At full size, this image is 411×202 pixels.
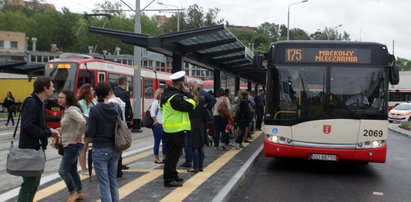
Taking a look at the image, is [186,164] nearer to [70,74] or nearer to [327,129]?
[327,129]

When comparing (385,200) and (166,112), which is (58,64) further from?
(385,200)

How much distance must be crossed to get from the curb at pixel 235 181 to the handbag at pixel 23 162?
94.6 inches

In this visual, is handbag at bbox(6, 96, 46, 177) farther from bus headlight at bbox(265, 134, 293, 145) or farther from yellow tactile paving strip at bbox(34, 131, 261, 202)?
bus headlight at bbox(265, 134, 293, 145)

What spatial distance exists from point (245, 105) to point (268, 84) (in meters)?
2.38

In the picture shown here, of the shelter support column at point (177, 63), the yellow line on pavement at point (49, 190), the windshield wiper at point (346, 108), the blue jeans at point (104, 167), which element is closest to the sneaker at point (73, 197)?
the yellow line on pavement at point (49, 190)

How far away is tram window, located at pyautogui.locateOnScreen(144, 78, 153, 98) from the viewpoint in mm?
21953

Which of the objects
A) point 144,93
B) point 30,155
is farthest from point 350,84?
point 144,93

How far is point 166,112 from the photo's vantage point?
6641 mm

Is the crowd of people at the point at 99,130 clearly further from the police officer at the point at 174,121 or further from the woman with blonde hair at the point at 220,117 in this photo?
the woman with blonde hair at the point at 220,117

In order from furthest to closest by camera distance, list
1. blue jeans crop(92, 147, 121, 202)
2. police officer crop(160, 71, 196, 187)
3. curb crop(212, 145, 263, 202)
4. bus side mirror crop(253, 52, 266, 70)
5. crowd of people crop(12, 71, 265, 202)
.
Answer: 1. bus side mirror crop(253, 52, 266, 70)
2. police officer crop(160, 71, 196, 187)
3. curb crop(212, 145, 263, 202)
4. blue jeans crop(92, 147, 121, 202)
5. crowd of people crop(12, 71, 265, 202)

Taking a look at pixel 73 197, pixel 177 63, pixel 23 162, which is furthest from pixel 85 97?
pixel 177 63

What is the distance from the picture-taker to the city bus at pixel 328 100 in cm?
828

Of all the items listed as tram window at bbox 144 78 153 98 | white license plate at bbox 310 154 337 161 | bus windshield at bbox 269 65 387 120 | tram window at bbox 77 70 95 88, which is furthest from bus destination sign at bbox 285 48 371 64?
tram window at bbox 144 78 153 98

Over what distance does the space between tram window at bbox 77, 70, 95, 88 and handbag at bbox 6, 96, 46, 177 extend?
12946mm
